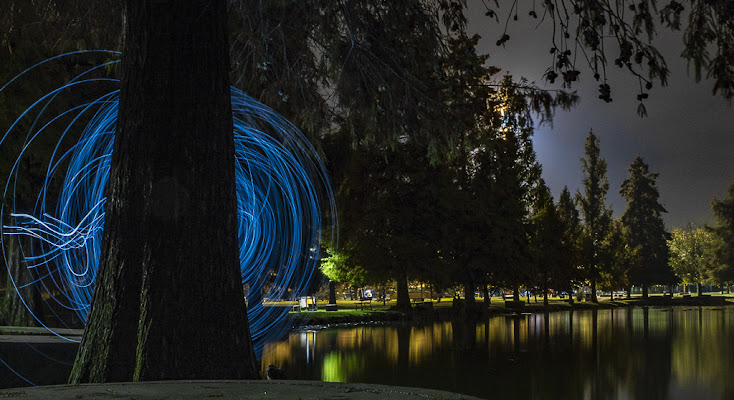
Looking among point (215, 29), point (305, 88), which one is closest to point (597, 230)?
point (305, 88)

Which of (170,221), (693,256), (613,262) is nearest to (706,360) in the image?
(170,221)

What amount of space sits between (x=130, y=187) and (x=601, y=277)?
73.7 metres

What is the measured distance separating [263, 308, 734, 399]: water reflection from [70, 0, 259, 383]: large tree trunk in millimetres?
7468

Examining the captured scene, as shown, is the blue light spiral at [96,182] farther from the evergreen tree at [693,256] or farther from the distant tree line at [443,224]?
the evergreen tree at [693,256]

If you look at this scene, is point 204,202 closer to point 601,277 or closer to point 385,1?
point 385,1

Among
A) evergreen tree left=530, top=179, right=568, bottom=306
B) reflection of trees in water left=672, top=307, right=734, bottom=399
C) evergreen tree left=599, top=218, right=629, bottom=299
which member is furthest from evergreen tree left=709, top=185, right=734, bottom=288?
reflection of trees in water left=672, top=307, right=734, bottom=399

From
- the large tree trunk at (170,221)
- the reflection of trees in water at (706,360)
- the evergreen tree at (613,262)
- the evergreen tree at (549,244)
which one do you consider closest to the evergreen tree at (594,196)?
the evergreen tree at (613,262)

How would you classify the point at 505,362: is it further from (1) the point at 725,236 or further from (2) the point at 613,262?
(1) the point at 725,236

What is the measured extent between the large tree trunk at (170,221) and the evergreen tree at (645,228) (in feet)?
294

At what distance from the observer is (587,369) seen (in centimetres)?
1938

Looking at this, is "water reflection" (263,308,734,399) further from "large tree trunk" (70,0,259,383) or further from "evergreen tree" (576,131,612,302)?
"evergreen tree" (576,131,612,302)

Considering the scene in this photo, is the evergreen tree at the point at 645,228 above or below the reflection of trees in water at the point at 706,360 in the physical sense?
above

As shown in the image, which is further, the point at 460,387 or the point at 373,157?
the point at 373,157

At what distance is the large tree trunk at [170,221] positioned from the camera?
8188 millimetres
